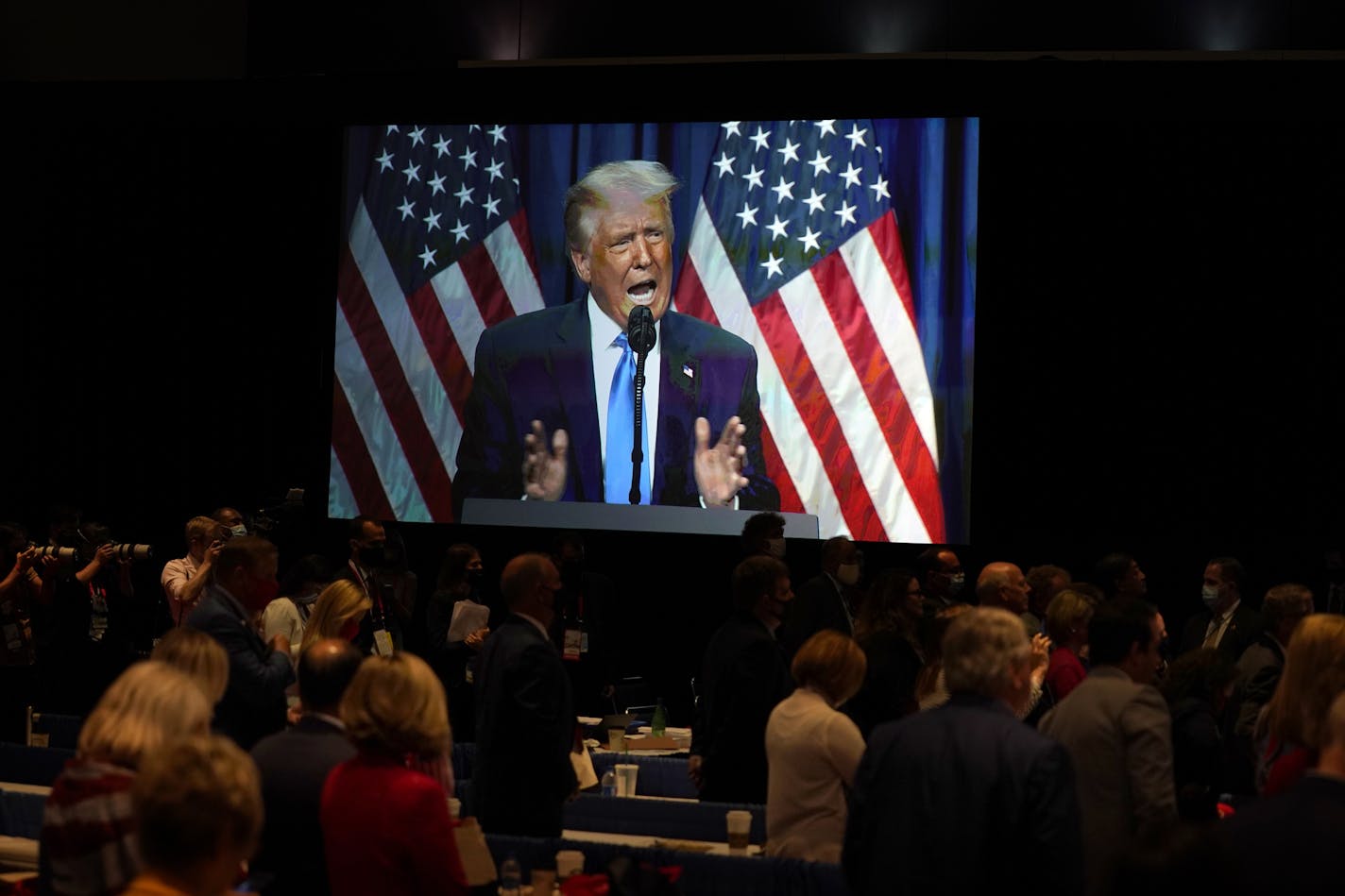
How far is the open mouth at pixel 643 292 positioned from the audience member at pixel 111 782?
22.7 ft

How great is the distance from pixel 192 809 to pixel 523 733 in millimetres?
2425

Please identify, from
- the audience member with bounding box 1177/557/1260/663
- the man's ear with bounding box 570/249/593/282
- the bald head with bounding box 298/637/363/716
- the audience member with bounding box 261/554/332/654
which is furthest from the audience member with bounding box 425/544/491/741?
the bald head with bounding box 298/637/363/716

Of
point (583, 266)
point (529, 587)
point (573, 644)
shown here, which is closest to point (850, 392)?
point (583, 266)

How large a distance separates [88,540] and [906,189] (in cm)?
467

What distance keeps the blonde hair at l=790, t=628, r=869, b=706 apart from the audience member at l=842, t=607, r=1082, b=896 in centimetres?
84

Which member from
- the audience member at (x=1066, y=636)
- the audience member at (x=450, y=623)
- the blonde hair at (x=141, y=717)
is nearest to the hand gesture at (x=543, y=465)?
the audience member at (x=450, y=623)

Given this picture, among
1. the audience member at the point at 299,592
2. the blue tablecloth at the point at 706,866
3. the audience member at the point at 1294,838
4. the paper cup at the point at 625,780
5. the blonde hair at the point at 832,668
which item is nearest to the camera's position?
the audience member at the point at 1294,838

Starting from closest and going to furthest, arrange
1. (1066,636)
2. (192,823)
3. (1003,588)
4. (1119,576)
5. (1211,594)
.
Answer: (192,823) < (1066,636) < (1003,588) < (1119,576) < (1211,594)

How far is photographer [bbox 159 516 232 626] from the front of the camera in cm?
663

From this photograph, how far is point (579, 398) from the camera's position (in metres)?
9.84

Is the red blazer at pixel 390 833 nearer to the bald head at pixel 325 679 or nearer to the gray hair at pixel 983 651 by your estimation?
the bald head at pixel 325 679

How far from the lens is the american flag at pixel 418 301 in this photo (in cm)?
1003

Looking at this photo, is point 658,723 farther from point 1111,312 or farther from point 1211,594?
point 1111,312

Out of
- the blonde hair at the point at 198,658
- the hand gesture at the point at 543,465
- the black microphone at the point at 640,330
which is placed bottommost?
the blonde hair at the point at 198,658
